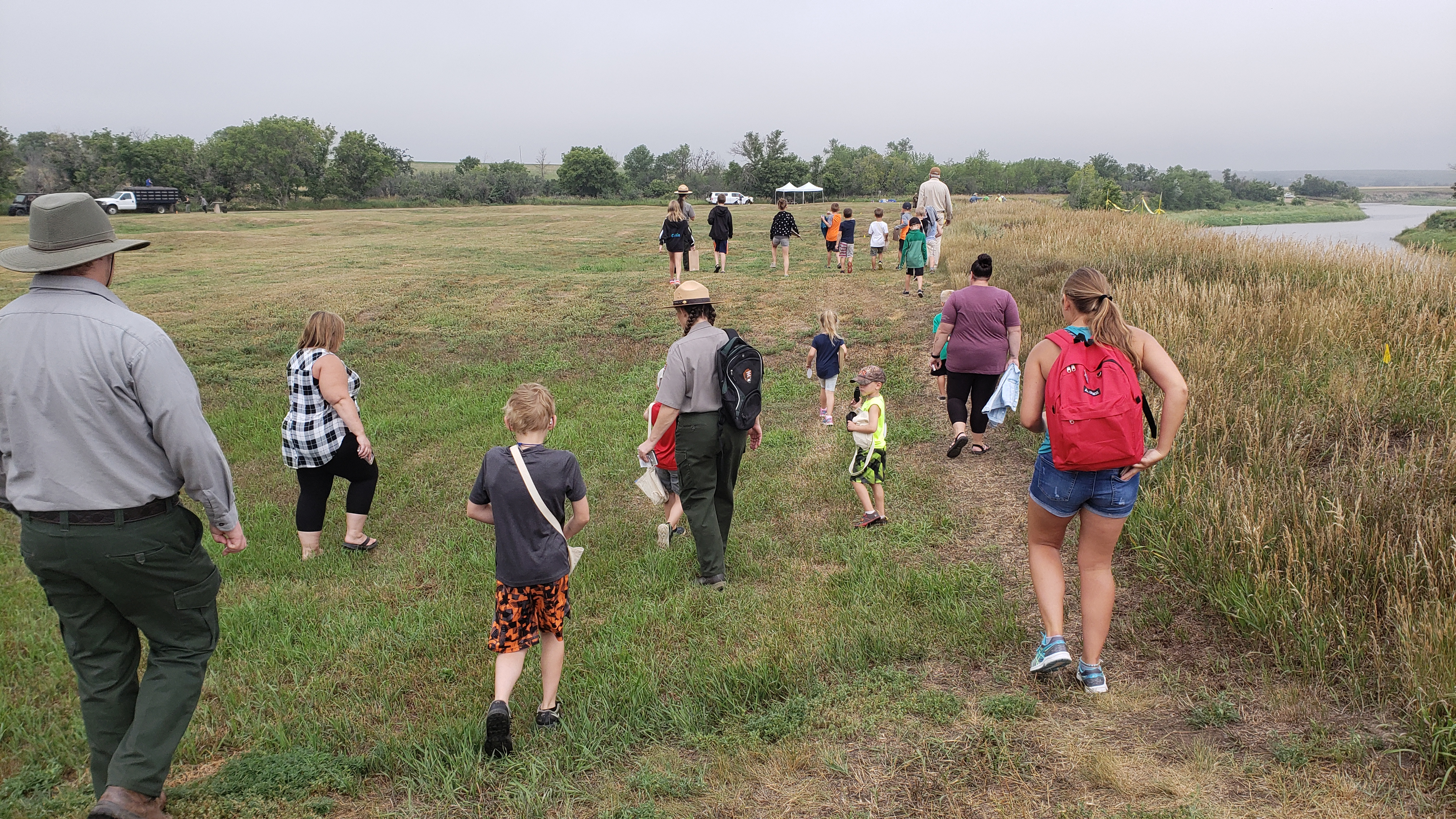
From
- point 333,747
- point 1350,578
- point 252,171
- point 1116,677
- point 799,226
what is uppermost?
point 252,171

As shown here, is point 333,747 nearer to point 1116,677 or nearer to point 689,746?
point 689,746

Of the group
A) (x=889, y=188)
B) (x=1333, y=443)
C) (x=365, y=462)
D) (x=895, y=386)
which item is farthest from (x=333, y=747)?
(x=889, y=188)

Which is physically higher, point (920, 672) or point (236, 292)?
point (236, 292)

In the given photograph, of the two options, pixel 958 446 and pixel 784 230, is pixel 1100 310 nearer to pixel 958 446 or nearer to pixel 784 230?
pixel 958 446

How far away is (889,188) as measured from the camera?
92.6m

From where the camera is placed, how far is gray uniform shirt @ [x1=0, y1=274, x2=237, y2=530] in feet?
9.33

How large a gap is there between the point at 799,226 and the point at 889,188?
6426 cm

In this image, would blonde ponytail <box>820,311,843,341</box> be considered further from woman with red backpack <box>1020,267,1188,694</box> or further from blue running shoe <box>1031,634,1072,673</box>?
blue running shoe <box>1031,634,1072,673</box>

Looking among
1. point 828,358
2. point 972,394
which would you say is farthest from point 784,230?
point 972,394

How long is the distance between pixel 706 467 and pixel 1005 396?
2.34 m

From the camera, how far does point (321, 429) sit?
5.71 meters

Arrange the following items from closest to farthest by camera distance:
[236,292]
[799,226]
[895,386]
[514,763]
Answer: [514,763] → [895,386] → [236,292] → [799,226]

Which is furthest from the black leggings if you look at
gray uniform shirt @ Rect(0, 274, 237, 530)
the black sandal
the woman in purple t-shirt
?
gray uniform shirt @ Rect(0, 274, 237, 530)

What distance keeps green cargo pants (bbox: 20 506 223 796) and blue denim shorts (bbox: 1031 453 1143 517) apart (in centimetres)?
350
